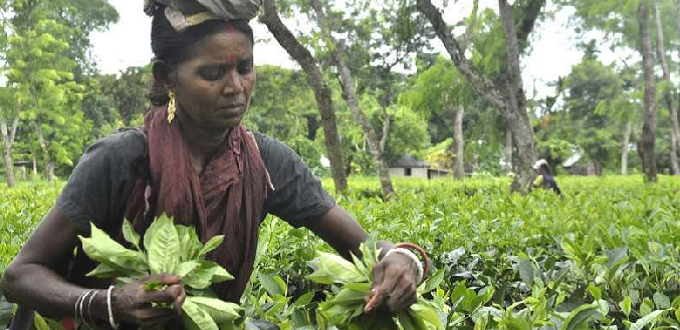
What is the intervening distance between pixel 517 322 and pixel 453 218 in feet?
7.59

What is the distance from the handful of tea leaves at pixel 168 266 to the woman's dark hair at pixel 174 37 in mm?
478

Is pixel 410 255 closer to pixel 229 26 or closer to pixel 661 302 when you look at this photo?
pixel 229 26

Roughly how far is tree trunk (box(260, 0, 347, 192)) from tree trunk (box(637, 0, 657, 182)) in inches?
240

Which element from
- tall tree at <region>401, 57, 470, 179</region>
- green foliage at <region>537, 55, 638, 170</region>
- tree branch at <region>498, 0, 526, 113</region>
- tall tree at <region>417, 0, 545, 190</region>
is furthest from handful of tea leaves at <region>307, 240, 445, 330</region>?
green foliage at <region>537, 55, 638, 170</region>

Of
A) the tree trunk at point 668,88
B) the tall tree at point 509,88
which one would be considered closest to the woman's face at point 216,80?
the tall tree at point 509,88

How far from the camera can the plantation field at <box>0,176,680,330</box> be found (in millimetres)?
1782

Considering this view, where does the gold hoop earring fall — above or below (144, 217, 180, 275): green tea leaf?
above

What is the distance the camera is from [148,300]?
120 centimetres

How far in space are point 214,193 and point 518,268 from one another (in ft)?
4.33

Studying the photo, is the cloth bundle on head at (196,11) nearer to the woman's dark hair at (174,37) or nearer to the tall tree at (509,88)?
the woman's dark hair at (174,37)

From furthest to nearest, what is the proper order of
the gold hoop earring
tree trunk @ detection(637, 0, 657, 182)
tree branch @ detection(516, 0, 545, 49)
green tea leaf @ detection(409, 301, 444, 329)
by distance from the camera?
tree trunk @ detection(637, 0, 657, 182)
tree branch @ detection(516, 0, 545, 49)
the gold hoop earring
green tea leaf @ detection(409, 301, 444, 329)

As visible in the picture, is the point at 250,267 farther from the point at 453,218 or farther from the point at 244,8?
the point at 453,218

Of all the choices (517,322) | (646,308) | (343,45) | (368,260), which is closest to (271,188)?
(368,260)

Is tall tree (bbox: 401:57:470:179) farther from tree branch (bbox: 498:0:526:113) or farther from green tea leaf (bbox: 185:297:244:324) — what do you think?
green tea leaf (bbox: 185:297:244:324)
